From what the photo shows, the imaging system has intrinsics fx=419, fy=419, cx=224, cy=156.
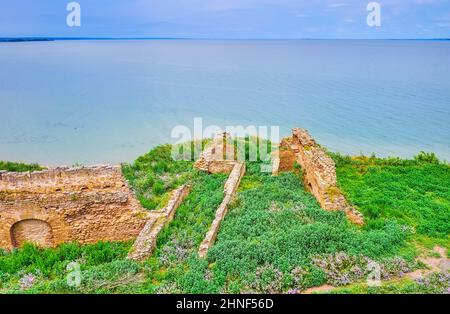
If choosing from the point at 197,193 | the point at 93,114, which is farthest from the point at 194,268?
the point at 93,114

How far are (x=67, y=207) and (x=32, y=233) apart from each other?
4.72 ft

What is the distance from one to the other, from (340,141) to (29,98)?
36.4m

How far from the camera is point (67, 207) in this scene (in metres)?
12.6

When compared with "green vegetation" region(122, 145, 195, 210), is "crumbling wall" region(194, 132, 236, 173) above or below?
above

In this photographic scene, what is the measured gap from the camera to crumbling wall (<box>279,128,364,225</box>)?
1352cm

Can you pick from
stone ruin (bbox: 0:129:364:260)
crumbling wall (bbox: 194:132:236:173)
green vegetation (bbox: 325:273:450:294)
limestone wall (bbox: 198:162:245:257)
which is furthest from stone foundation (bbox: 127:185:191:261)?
green vegetation (bbox: 325:273:450:294)

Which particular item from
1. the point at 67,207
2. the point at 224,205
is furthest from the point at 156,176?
the point at 67,207

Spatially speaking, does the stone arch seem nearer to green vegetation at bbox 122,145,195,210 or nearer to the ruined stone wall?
the ruined stone wall

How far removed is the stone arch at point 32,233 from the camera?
1268 cm

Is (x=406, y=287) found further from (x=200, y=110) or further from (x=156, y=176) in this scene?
(x=200, y=110)

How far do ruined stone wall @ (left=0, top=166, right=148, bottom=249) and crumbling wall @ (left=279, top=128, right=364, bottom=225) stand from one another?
6.02 m

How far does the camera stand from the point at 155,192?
55.6 feet
